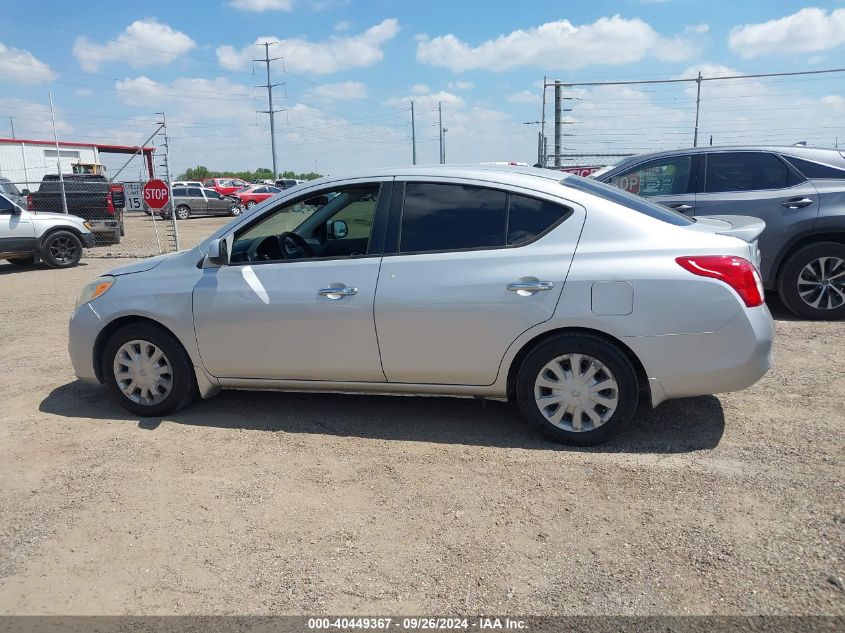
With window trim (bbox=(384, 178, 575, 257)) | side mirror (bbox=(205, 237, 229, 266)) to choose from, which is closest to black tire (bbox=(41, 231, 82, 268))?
side mirror (bbox=(205, 237, 229, 266))

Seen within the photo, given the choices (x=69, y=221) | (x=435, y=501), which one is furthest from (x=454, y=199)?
(x=69, y=221)

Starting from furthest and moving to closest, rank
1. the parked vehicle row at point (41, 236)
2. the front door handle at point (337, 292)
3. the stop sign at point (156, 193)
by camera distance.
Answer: the stop sign at point (156, 193) → the parked vehicle row at point (41, 236) → the front door handle at point (337, 292)

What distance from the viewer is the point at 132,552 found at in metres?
3.14

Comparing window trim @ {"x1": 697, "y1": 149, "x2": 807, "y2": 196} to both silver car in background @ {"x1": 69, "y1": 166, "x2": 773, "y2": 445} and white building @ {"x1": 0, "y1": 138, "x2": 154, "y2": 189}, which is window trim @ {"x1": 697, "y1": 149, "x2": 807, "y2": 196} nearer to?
silver car in background @ {"x1": 69, "y1": 166, "x2": 773, "y2": 445}

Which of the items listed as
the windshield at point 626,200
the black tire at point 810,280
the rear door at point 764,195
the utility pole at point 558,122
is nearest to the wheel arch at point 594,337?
the windshield at point 626,200

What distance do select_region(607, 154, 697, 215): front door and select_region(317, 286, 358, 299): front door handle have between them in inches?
172

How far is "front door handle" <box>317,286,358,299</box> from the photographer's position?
4.21 m

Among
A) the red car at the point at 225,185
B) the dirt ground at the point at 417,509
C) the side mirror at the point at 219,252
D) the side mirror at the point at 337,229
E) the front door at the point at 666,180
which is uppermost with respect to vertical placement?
the red car at the point at 225,185

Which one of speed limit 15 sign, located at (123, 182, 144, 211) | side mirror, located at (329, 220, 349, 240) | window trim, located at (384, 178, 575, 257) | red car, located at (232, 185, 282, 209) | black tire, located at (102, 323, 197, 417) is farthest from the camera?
red car, located at (232, 185, 282, 209)

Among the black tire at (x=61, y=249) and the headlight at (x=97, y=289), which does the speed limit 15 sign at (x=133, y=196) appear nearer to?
the black tire at (x=61, y=249)

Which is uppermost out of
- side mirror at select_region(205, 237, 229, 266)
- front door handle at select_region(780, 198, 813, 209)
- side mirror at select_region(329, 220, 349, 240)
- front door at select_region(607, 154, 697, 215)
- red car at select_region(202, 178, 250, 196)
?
red car at select_region(202, 178, 250, 196)

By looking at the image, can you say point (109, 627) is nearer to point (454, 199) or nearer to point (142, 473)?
point (142, 473)

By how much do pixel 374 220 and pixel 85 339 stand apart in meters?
2.25

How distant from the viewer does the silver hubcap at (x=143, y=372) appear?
469 centimetres
